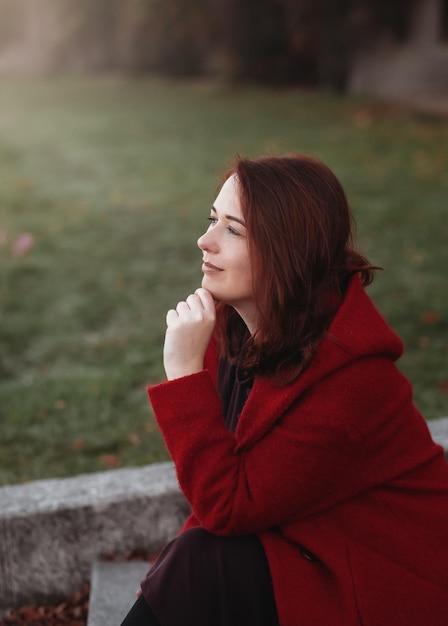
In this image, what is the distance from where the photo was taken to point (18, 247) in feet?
23.4

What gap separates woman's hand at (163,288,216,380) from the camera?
6.39 ft

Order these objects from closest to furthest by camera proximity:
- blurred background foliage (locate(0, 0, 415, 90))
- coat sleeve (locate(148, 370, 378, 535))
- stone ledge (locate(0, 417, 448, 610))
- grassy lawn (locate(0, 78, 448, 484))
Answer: coat sleeve (locate(148, 370, 378, 535))
stone ledge (locate(0, 417, 448, 610))
grassy lawn (locate(0, 78, 448, 484))
blurred background foliage (locate(0, 0, 415, 90))

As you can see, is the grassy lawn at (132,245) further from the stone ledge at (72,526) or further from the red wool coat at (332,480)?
the stone ledge at (72,526)

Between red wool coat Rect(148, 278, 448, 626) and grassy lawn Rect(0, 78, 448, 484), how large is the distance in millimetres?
719

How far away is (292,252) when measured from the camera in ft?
6.05

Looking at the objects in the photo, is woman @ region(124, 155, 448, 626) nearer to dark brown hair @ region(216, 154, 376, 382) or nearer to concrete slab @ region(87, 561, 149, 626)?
dark brown hair @ region(216, 154, 376, 382)

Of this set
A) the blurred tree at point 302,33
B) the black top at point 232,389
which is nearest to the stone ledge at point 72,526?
the black top at point 232,389

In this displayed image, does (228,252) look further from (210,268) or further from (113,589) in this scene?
(113,589)

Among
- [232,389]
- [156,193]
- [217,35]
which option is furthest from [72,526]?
[217,35]

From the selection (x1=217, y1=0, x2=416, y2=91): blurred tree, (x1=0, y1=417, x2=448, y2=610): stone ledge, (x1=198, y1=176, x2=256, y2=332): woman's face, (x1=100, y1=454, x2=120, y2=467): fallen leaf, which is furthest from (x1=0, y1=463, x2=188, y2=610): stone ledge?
(x1=217, y1=0, x2=416, y2=91): blurred tree

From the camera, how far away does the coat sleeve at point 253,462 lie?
179 cm

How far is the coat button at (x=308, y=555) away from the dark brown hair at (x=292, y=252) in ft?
1.34

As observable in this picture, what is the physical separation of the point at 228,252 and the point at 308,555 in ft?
2.38

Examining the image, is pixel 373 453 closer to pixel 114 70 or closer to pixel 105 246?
pixel 105 246
